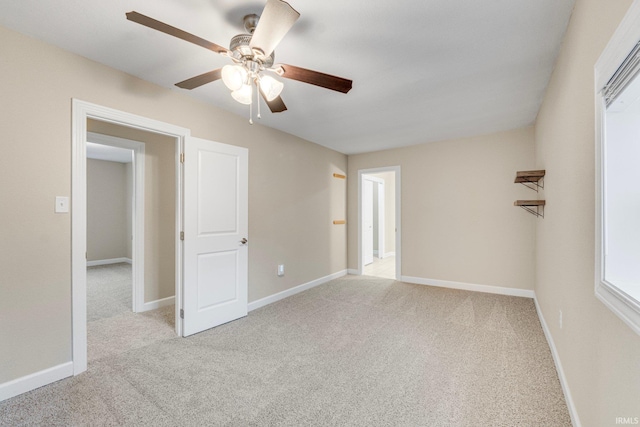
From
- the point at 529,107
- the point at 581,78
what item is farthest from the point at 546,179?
the point at 581,78

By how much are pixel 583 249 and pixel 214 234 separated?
9.78 ft

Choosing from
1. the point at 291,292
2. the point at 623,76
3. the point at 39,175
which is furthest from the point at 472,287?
the point at 39,175

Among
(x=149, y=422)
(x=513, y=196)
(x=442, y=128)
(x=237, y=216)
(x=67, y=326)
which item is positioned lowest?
(x=149, y=422)

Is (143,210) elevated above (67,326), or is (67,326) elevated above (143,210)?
(143,210)

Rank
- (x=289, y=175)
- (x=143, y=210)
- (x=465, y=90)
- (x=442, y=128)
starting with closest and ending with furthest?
1. (x=465, y=90)
2. (x=143, y=210)
3. (x=442, y=128)
4. (x=289, y=175)

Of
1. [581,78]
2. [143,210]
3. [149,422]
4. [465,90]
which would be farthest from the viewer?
[143,210]

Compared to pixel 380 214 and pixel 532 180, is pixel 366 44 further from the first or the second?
pixel 380 214

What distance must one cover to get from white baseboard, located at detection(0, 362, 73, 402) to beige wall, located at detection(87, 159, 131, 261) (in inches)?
209

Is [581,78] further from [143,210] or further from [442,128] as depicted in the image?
[143,210]

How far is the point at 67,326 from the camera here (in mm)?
2102

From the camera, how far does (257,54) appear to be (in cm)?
156

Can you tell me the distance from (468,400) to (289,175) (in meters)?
3.23

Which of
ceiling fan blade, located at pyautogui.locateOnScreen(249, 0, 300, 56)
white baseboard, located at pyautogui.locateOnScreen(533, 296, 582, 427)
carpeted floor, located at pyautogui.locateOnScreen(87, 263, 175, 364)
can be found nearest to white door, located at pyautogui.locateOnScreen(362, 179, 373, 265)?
white baseboard, located at pyautogui.locateOnScreen(533, 296, 582, 427)

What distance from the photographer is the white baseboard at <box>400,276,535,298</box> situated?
3920 millimetres
